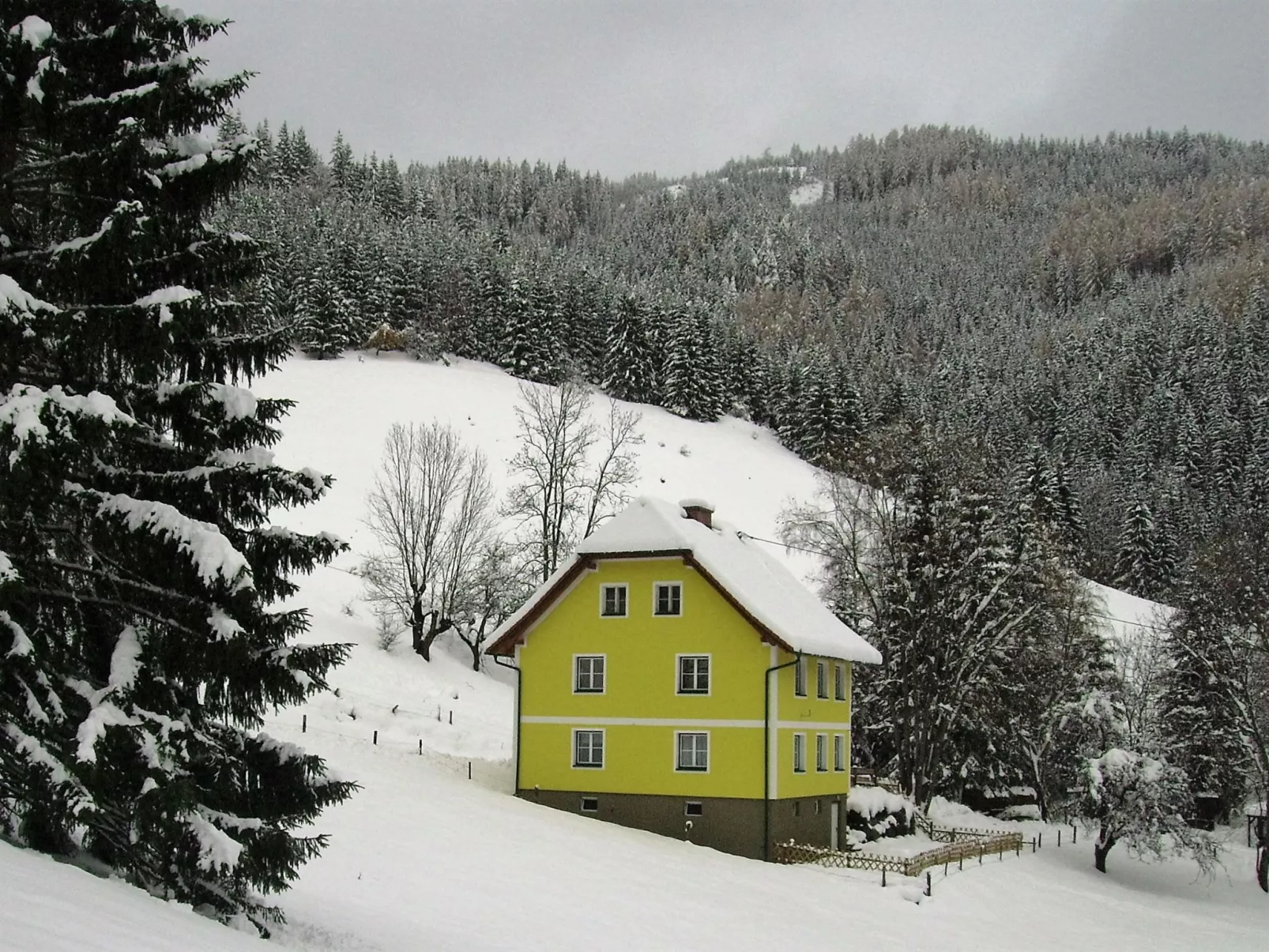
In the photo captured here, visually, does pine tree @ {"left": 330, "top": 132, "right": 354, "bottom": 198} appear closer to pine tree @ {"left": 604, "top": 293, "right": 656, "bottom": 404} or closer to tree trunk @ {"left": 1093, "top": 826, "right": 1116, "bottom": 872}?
pine tree @ {"left": 604, "top": 293, "right": 656, "bottom": 404}

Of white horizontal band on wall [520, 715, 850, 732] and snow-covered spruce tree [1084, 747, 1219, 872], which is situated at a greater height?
white horizontal band on wall [520, 715, 850, 732]

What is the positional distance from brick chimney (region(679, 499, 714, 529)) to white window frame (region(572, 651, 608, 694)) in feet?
20.5

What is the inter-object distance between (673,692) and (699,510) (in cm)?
735

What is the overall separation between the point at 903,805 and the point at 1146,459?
84013 mm

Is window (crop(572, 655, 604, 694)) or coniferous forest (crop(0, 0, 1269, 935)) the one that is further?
window (crop(572, 655, 604, 694))

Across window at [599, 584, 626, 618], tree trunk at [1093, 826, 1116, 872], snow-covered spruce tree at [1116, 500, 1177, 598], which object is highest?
snow-covered spruce tree at [1116, 500, 1177, 598]

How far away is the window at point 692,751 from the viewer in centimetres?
3397

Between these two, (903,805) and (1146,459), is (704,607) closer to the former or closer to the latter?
(903,805)

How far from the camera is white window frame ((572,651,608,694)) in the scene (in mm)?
35469

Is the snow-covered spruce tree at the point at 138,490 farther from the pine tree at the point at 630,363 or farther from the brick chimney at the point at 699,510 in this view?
the pine tree at the point at 630,363

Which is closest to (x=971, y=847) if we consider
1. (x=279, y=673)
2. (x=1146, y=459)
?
(x=279, y=673)

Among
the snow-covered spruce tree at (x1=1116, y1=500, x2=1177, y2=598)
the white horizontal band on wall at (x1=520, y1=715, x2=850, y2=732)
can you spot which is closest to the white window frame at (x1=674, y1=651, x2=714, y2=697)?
the white horizontal band on wall at (x1=520, y1=715, x2=850, y2=732)

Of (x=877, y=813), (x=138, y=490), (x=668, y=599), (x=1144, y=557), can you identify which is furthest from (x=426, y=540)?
(x=1144, y=557)

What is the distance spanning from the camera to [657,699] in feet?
114
